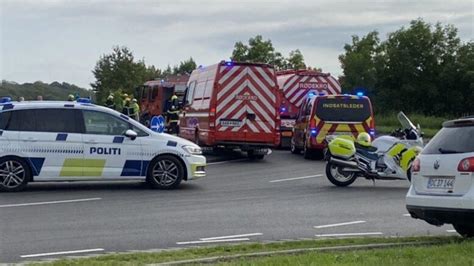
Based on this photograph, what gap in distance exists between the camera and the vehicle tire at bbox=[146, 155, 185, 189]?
55.4 feet

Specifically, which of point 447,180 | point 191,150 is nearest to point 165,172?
point 191,150

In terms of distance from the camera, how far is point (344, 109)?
24469 millimetres

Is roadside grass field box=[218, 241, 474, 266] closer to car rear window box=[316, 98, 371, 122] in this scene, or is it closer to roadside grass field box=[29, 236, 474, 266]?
roadside grass field box=[29, 236, 474, 266]

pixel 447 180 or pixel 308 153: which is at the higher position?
pixel 447 180

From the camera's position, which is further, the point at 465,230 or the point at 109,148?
the point at 109,148

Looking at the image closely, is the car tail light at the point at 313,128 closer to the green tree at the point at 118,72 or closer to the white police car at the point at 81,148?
the white police car at the point at 81,148

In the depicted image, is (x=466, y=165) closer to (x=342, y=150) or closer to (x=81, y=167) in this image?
(x=342, y=150)

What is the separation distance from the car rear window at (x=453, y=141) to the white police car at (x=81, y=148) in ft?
22.9

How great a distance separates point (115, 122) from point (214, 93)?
737 cm

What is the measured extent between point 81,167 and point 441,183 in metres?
8.06

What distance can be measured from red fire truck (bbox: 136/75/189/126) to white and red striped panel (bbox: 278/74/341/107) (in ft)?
43.3

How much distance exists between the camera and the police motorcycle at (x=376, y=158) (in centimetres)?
1766

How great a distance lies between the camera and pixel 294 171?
2141cm

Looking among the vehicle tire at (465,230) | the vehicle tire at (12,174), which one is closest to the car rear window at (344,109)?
the vehicle tire at (12,174)
